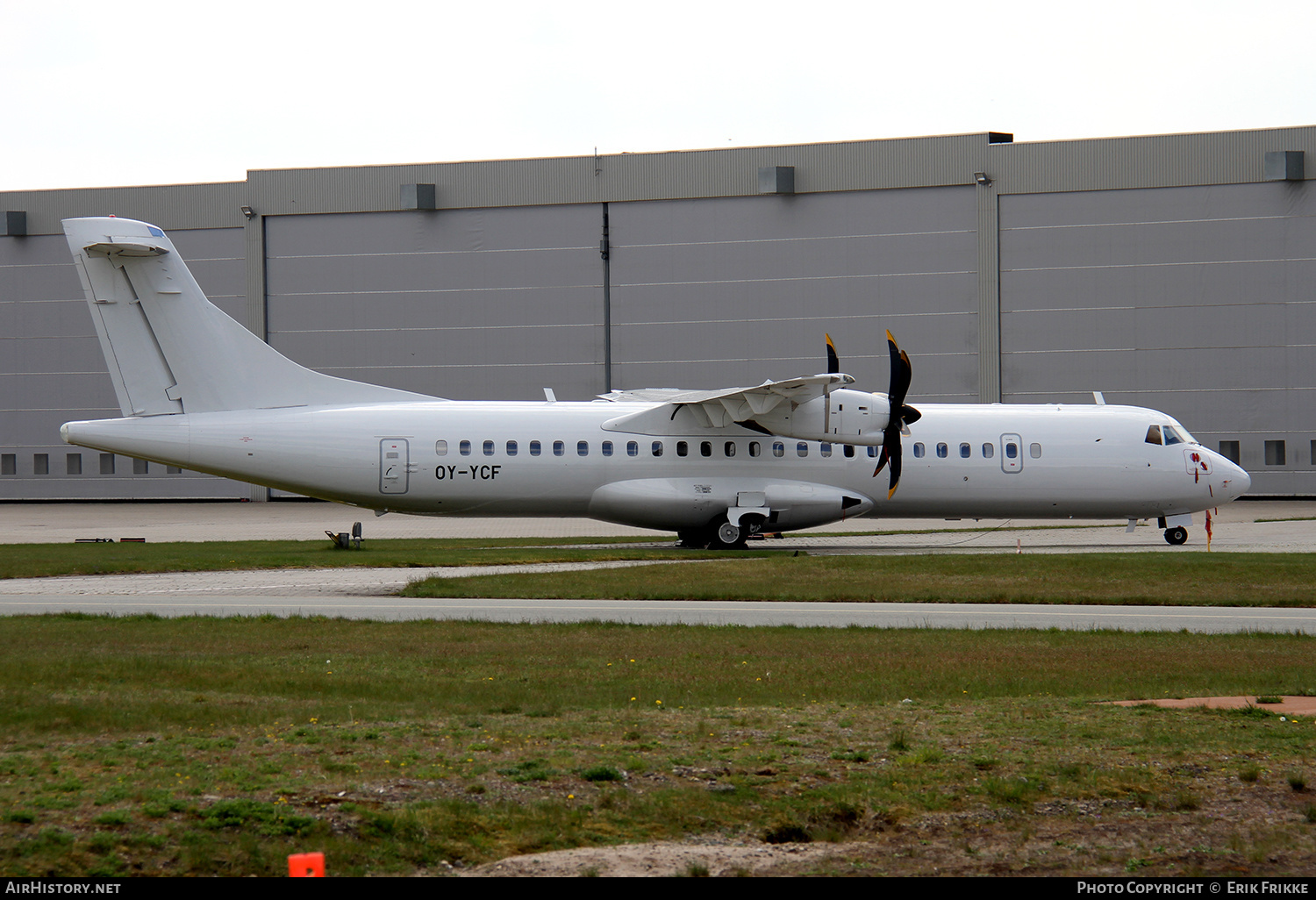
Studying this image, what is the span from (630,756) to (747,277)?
149 feet

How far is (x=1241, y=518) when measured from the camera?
41.4 metres

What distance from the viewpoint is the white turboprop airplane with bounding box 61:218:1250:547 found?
25.6 m

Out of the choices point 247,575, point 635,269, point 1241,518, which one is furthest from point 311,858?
point 635,269

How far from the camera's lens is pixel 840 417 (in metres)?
27.7

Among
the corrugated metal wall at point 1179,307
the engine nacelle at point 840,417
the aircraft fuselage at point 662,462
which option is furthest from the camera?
the corrugated metal wall at point 1179,307

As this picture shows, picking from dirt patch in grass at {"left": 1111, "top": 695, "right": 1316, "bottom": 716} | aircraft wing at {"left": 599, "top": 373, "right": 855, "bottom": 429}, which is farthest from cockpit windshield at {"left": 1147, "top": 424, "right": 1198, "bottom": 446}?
dirt patch in grass at {"left": 1111, "top": 695, "right": 1316, "bottom": 716}

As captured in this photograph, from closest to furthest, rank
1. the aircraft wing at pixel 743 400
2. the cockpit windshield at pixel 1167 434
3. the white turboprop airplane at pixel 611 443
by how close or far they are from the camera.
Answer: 1. the white turboprop airplane at pixel 611 443
2. the aircraft wing at pixel 743 400
3. the cockpit windshield at pixel 1167 434

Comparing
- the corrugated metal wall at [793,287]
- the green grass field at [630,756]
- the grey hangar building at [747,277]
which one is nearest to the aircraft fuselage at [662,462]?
the green grass field at [630,756]

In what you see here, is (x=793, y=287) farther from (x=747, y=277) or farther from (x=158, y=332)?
(x=158, y=332)

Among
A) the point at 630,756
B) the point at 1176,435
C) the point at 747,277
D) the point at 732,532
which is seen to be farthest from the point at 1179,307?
the point at 630,756

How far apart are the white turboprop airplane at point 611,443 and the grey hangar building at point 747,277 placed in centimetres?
2030

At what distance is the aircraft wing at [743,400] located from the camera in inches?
1053

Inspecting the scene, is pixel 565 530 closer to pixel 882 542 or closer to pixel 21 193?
pixel 882 542

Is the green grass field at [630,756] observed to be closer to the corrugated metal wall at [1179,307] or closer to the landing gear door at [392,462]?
the landing gear door at [392,462]
